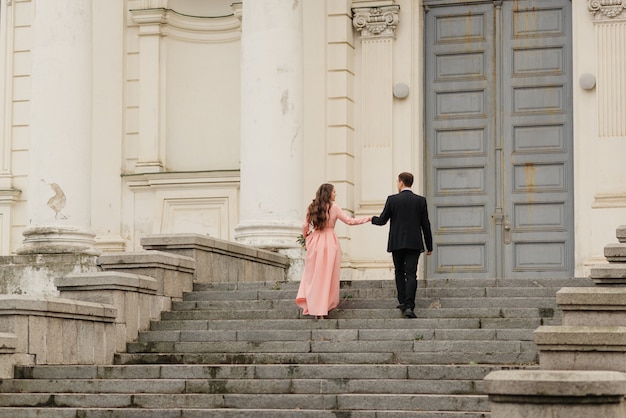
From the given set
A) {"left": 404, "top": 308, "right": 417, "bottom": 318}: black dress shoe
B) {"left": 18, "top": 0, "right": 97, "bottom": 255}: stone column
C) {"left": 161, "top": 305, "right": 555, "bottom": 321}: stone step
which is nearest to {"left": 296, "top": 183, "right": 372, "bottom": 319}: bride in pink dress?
→ {"left": 161, "top": 305, "right": 555, "bottom": 321}: stone step

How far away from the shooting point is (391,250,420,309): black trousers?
1603cm

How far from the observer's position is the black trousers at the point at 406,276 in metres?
16.0

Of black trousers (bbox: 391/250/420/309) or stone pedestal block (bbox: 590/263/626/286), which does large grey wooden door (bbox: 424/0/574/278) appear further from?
stone pedestal block (bbox: 590/263/626/286)

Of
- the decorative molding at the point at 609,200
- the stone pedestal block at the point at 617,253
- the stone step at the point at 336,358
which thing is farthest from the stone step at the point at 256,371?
the decorative molding at the point at 609,200

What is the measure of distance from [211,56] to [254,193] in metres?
4.23

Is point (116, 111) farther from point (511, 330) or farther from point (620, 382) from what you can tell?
point (620, 382)

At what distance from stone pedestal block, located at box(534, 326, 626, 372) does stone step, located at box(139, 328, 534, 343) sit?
203 cm

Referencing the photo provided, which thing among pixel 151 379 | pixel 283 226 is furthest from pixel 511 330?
pixel 283 226

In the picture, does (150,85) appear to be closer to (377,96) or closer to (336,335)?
(377,96)

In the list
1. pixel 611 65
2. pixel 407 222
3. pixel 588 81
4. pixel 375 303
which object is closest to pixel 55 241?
pixel 375 303

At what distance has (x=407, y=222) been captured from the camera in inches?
652

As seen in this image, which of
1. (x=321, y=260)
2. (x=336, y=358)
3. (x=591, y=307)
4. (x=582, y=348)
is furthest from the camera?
(x=321, y=260)

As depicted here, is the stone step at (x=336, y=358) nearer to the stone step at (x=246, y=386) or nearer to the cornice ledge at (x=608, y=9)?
the stone step at (x=246, y=386)

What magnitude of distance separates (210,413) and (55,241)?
6.77 meters
